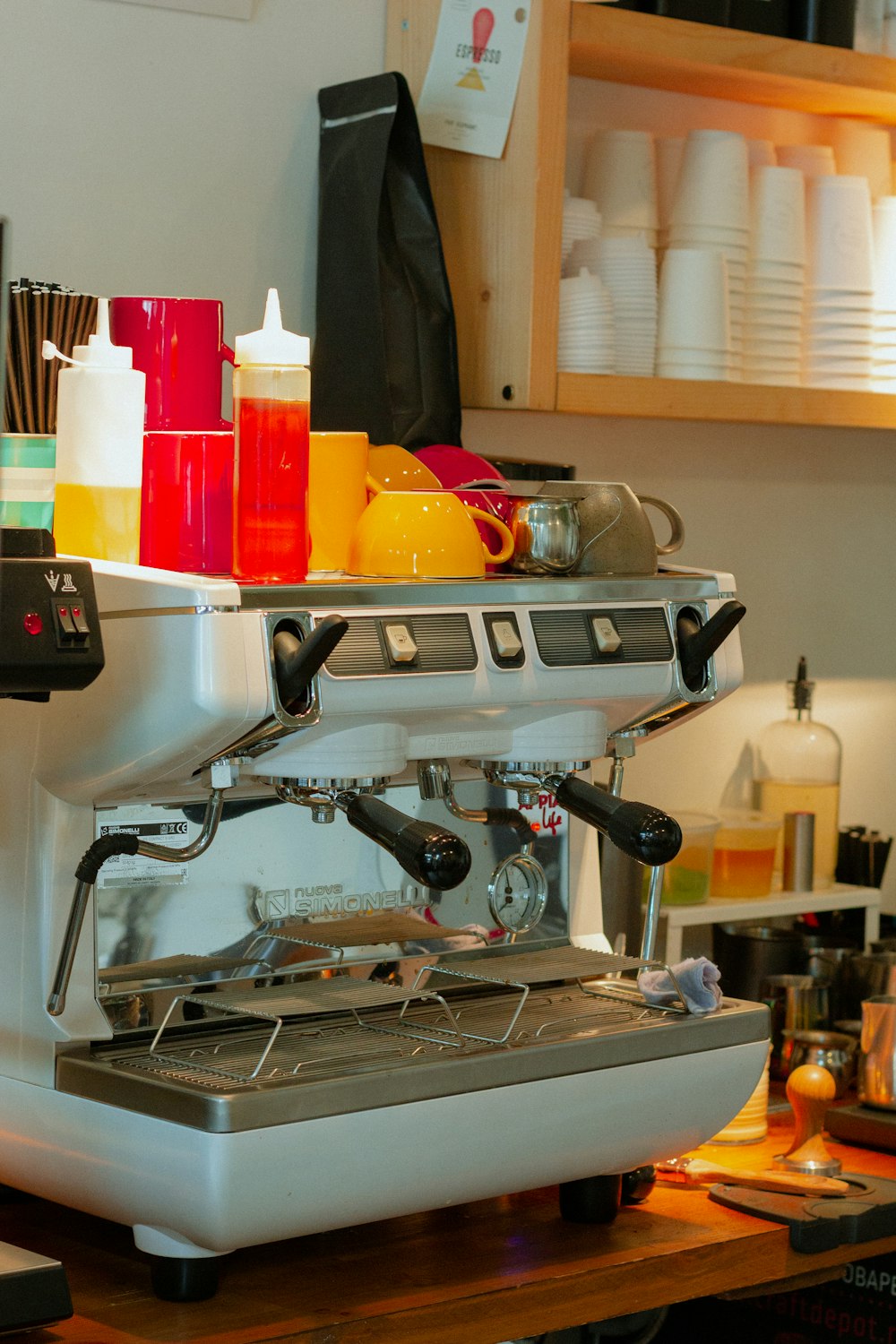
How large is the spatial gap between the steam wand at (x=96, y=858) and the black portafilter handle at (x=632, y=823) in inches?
10.0

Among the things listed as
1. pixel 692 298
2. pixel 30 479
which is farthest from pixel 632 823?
pixel 692 298

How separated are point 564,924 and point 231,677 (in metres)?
0.50

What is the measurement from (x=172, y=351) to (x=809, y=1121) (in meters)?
0.89

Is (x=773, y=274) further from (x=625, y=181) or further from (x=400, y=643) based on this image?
(x=400, y=643)

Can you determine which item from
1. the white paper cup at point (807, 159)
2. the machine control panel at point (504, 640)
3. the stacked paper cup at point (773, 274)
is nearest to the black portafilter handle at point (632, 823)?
the machine control panel at point (504, 640)

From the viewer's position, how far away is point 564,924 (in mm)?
1591

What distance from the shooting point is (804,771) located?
2.34 metres

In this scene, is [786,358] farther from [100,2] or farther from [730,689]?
[100,2]

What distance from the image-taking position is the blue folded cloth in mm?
1513

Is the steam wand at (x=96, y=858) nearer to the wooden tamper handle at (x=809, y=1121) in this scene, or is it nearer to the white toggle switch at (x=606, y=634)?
the white toggle switch at (x=606, y=634)

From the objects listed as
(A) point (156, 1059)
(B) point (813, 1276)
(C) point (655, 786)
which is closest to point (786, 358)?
(C) point (655, 786)

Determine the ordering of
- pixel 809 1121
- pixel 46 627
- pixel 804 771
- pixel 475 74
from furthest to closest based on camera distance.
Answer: pixel 804 771 → pixel 475 74 → pixel 809 1121 → pixel 46 627

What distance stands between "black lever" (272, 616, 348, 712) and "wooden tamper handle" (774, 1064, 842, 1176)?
73 centimetres

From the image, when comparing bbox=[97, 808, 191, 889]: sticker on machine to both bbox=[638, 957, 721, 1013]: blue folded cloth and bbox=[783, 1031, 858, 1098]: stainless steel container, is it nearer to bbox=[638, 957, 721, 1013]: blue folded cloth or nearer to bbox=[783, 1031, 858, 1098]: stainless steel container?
bbox=[638, 957, 721, 1013]: blue folded cloth
